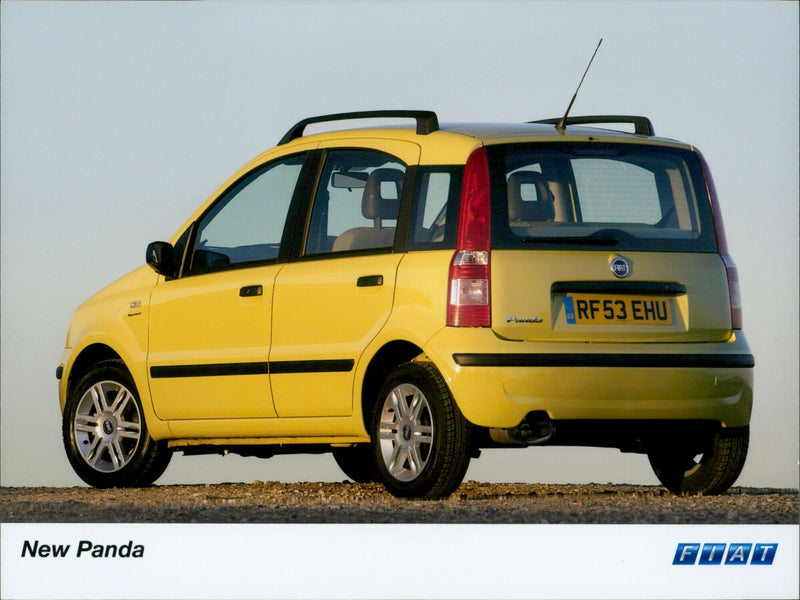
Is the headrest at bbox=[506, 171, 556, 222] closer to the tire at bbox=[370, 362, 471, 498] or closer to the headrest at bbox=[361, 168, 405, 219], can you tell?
the headrest at bbox=[361, 168, 405, 219]

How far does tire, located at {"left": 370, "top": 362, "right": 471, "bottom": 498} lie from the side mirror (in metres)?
2.10

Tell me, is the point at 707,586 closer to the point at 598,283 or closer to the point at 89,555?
the point at 598,283

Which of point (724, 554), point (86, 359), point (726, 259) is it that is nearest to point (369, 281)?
point (726, 259)

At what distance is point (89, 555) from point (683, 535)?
2.81m

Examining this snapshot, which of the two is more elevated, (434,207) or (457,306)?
(434,207)

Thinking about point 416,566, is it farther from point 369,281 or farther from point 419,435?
point 369,281

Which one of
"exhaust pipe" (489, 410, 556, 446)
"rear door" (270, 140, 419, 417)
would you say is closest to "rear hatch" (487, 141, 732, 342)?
"exhaust pipe" (489, 410, 556, 446)

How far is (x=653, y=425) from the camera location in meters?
10.4

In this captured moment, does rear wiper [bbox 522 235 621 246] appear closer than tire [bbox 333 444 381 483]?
Yes

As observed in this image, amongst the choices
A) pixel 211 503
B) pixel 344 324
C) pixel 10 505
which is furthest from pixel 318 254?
pixel 10 505

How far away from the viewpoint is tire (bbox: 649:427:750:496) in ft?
36.1

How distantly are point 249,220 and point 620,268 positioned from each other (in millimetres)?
2566

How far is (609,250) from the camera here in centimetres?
1030

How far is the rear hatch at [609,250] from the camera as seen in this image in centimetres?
1012
